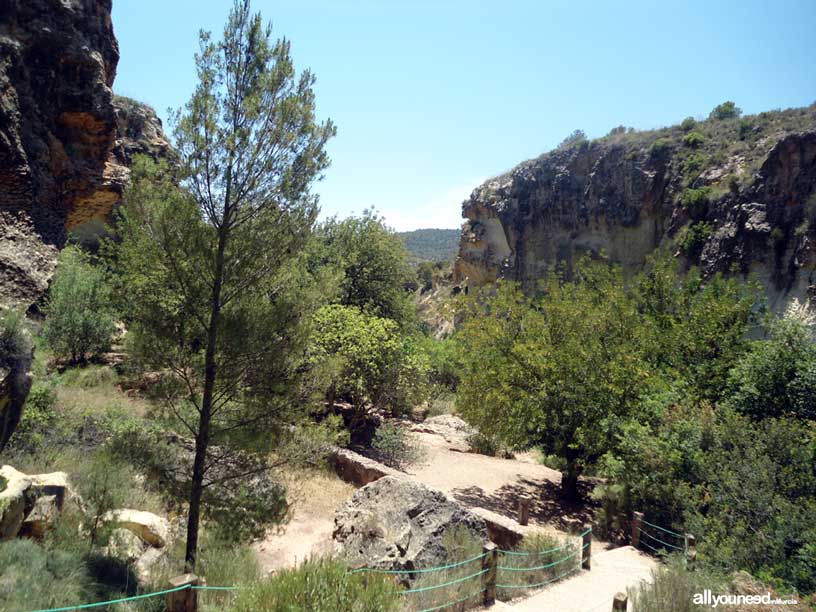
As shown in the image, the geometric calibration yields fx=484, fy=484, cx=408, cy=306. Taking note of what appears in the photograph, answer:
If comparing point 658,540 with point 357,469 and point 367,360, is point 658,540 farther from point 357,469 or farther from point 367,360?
point 367,360

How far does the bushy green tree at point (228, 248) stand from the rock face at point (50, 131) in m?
2.53

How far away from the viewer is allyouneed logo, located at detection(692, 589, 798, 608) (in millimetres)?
5059

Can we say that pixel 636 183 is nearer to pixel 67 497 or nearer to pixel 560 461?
pixel 560 461

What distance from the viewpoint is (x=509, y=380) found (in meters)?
12.0

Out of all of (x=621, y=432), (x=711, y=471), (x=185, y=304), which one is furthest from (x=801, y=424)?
(x=185, y=304)

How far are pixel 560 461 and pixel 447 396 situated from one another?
509 inches

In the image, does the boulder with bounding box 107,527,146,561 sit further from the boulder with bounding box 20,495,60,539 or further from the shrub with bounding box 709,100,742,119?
the shrub with bounding box 709,100,742,119

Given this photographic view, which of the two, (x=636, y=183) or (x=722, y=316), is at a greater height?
(x=636, y=183)

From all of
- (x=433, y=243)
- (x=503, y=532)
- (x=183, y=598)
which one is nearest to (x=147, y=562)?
(x=183, y=598)

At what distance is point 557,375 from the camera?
452 inches

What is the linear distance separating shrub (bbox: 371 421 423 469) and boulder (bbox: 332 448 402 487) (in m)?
1.74

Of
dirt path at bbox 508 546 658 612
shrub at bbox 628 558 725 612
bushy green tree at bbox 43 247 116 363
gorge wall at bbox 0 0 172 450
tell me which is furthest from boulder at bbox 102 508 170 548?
bushy green tree at bbox 43 247 116 363

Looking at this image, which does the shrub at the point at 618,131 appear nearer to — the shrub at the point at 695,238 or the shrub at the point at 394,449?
the shrub at the point at 695,238

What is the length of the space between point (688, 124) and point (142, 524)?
45692mm
